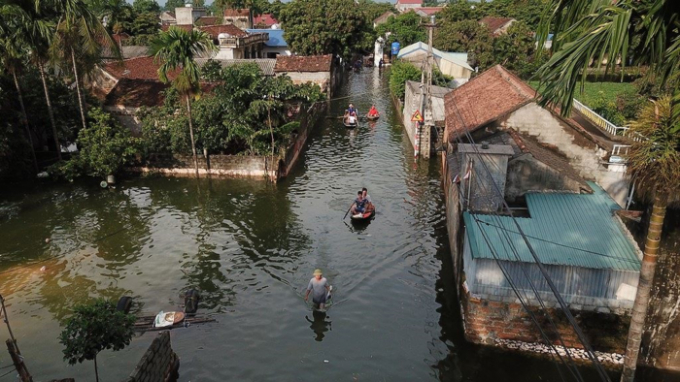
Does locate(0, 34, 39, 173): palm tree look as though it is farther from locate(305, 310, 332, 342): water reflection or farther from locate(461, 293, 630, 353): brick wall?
locate(461, 293, 630, 353): brick wall

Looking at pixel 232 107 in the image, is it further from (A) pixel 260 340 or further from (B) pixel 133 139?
(A) pixel 260 340

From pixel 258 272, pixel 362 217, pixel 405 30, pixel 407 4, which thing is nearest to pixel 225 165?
pixel 362 217

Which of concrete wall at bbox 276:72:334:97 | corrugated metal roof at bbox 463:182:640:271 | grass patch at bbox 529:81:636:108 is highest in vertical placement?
concrete wall at bbox 276:72:334:97

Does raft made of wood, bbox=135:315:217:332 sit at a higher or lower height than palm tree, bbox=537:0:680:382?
lower

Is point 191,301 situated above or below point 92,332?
below

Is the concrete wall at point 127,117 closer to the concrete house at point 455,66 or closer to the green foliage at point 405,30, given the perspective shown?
the concrete house at point 455,66

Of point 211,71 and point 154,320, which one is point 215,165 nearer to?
point 211,71

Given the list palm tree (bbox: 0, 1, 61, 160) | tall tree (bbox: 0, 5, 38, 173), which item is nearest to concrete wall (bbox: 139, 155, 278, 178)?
palm tree (bbox: 0, 1, 61, 160)
